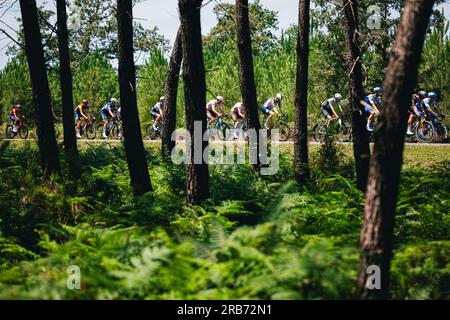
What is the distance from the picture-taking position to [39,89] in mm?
9930

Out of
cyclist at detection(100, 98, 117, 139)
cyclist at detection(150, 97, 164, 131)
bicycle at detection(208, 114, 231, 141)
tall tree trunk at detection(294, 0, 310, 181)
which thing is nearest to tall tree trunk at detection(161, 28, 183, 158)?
tall tree trunk at detection(294, 0, 310, 181)

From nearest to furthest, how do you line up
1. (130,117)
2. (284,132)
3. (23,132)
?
(130,117), (284,132), (23,132)

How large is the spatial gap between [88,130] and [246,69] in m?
17.2

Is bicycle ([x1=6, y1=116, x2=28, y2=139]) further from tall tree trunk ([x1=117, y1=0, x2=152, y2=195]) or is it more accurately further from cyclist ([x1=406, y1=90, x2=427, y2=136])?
tall tree trunk ([x1=117, y1=0, x2=152, y2=195])

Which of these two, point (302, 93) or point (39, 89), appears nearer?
point (39, 89)

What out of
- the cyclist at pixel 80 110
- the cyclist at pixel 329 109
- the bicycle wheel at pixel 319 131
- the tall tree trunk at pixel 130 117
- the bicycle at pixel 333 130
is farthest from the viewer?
the cyclist at pixel 80 110

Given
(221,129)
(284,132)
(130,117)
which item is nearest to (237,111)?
(221,129)

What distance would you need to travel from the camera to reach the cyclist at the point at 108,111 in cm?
2511

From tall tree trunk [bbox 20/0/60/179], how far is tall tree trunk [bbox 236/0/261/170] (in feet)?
12.5

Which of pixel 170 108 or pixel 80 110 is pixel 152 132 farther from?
pixel 170 108

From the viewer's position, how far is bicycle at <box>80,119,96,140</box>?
88.4ft

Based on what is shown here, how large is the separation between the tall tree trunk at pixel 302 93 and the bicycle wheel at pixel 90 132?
53.9 ft

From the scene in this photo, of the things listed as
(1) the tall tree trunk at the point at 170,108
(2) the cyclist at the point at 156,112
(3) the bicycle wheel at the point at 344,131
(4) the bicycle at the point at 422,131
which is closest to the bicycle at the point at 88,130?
(2) the cyclist at the point at 156,112

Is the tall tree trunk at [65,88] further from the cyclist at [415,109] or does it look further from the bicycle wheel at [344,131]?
the cyclist at [415,109]
